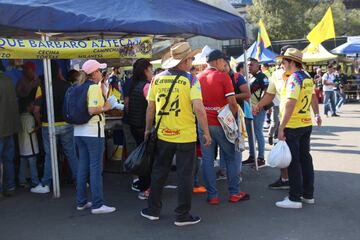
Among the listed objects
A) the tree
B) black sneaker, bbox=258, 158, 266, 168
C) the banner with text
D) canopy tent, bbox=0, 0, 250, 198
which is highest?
the tree

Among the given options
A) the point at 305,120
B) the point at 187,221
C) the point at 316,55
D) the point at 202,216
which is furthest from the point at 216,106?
the point at 316,55

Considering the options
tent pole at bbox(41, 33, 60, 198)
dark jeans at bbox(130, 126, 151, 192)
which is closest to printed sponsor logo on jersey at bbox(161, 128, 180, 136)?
dark jeans at bbox(130, 126, 151, 192)

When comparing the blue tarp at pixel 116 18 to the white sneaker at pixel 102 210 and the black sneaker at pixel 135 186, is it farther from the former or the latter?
the white sneaker at pixel 102 210

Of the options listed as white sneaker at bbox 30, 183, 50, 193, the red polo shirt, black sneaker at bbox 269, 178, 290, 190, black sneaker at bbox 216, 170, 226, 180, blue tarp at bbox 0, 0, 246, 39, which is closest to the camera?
the red polo shirt

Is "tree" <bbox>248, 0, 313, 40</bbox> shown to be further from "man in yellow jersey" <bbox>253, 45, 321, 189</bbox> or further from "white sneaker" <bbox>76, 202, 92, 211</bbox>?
"white sneaker" <bbox>76, 202, 92, 211</bbox>

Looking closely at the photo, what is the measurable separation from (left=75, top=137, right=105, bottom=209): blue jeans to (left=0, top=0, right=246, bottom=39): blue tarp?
1627mm

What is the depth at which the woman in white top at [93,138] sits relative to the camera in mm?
5473

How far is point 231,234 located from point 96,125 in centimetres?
205

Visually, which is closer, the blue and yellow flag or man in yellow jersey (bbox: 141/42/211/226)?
man in yellow jersey (bbox: 141/42/211/226)

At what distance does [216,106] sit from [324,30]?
11.9 meters

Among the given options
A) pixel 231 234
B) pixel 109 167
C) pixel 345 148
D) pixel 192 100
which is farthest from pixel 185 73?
pixel 345 148

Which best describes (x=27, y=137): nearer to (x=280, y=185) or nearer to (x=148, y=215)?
(x=148, y=215)

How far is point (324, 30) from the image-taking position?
53.3 feet

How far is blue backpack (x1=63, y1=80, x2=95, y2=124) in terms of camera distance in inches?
216
